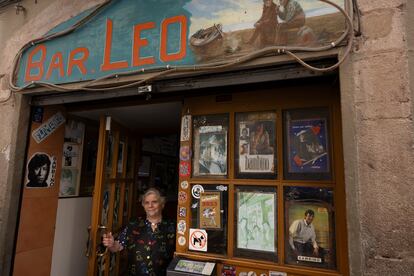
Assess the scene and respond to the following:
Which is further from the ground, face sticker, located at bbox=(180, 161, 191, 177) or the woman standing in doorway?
face sticker, located at bbox=(180, 161, 191, 177)

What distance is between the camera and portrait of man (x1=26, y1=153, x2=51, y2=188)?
118 inches

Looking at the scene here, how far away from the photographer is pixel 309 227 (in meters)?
2.20

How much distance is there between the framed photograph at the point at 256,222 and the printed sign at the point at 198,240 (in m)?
0.28

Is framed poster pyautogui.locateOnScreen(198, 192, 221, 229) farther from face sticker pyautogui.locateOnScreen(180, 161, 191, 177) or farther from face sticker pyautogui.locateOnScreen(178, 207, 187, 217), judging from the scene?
face sticker pyautogui.locateOnScreen(180, 161, 191, 177)

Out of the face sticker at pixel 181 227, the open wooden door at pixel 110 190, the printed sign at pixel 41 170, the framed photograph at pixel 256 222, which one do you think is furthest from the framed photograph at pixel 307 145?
the printed sign at pixel 41 170

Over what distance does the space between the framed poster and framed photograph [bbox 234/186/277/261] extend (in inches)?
6.3

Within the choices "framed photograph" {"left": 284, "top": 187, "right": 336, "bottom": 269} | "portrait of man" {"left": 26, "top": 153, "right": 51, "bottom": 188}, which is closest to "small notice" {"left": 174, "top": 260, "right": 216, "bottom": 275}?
"framed photograph" {"left": 284, "top": 187, "right": 336, "bottom": 269}

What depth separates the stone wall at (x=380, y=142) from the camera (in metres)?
1.56

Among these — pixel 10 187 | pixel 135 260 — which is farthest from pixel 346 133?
pixel 10 187

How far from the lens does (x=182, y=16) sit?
2314 millimetres

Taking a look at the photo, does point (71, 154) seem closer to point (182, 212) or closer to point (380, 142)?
point (182, 212)

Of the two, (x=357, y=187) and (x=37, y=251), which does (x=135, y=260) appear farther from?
(x=357, y=187)

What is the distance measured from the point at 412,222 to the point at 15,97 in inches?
139

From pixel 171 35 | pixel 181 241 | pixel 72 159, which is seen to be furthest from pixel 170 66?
pixel 72 159
